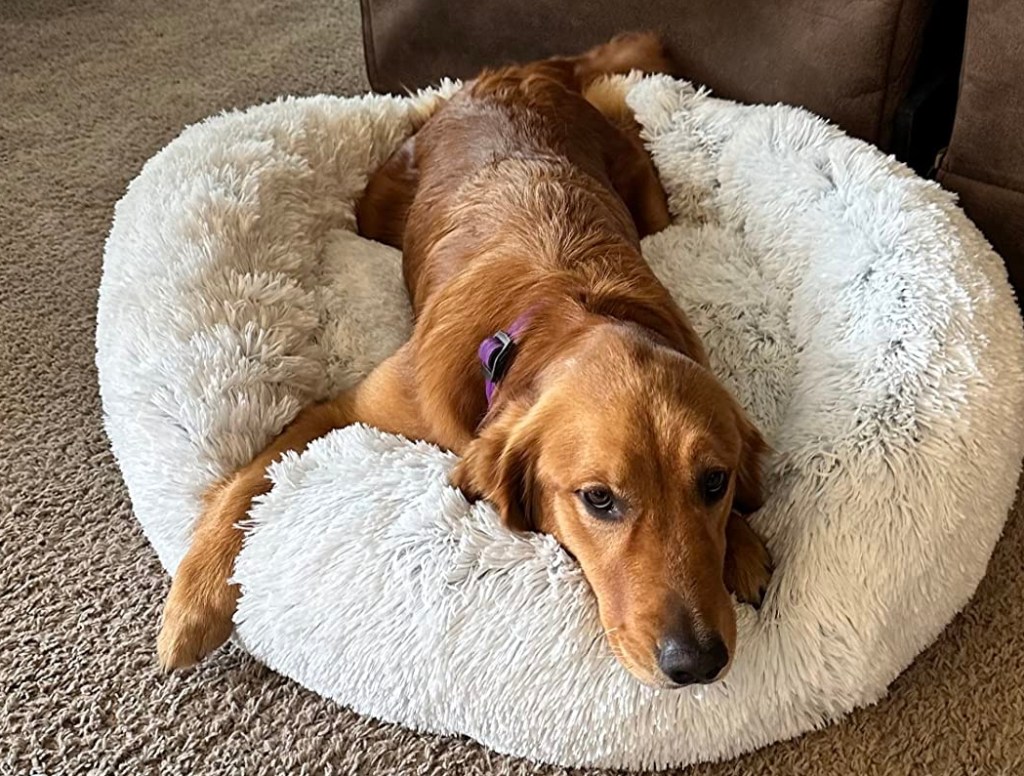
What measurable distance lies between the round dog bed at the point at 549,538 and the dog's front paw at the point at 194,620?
0.04 meters

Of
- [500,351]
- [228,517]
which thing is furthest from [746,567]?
[228,517]

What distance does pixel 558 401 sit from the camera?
146 centimetres

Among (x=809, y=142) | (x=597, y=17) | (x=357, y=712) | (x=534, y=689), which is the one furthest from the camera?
(x=597, y=17)

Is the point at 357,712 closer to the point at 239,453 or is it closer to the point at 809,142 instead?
the point at 239,453

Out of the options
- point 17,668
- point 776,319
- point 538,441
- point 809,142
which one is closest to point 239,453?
point 17,668

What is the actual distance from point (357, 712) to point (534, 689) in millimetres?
284

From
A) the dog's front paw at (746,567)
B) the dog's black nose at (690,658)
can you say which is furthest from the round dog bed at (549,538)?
the dog's black nose at (690,658)

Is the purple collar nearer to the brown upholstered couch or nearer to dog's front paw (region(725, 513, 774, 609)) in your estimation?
dog's front paw (region(725, 513, 774, 609))

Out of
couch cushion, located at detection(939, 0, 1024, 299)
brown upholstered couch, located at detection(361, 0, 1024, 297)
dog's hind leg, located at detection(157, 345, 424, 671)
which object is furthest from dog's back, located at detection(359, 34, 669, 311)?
couch cushion, located at detection(939, 0, 1024, 299)

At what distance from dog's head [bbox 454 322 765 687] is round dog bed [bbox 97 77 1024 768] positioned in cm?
10

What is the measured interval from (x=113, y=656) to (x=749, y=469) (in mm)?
987

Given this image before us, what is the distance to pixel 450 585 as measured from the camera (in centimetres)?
153

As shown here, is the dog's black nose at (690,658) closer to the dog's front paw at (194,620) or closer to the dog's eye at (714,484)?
the dog's eye at (714,484)

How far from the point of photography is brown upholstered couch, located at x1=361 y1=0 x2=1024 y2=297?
6.72 ft
